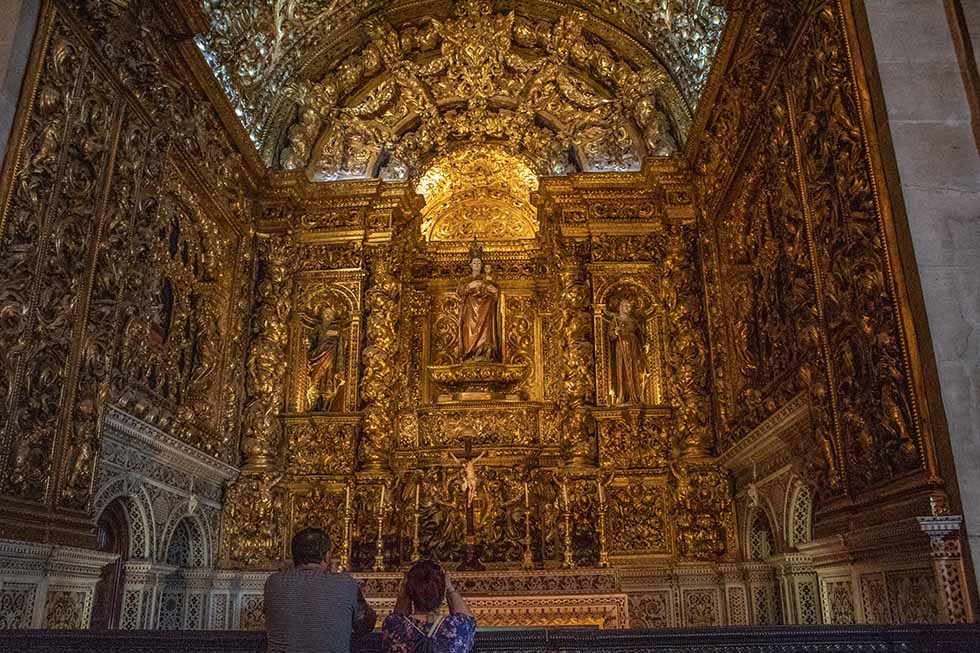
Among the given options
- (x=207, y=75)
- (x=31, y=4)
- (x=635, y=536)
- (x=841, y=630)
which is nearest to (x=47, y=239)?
(x=31, y=4)

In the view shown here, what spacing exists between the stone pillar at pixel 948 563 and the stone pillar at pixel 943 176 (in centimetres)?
10

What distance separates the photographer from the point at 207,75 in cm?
1029

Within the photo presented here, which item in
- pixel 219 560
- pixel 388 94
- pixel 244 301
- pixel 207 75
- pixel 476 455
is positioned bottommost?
pixel 219 560

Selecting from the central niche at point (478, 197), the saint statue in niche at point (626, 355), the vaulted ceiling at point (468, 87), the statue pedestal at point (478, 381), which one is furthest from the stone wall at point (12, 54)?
the saint statue in niche at point (626, 355)

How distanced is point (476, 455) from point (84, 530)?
5.82 m

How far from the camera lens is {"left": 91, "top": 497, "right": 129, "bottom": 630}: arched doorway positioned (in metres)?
8.38

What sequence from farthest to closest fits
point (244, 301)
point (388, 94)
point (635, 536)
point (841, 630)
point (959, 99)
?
point (388, 94)
point (244, 301)
point (635, 536)
point (959, 99)
point (841, 630)

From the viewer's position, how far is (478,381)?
12.6 m

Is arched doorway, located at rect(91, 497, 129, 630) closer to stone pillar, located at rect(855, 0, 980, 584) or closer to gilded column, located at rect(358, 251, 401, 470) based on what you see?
gilded column, located at rect(358, 251, 401, 470)

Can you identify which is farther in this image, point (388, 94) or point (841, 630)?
point (388, 94)

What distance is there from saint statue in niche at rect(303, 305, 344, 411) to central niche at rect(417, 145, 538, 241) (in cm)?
270

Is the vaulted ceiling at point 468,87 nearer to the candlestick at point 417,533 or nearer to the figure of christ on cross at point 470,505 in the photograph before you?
the figure of christ on cross at point 470,505

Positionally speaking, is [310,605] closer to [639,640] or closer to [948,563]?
[639,640]

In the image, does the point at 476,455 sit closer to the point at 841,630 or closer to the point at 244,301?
the point at 244,301
